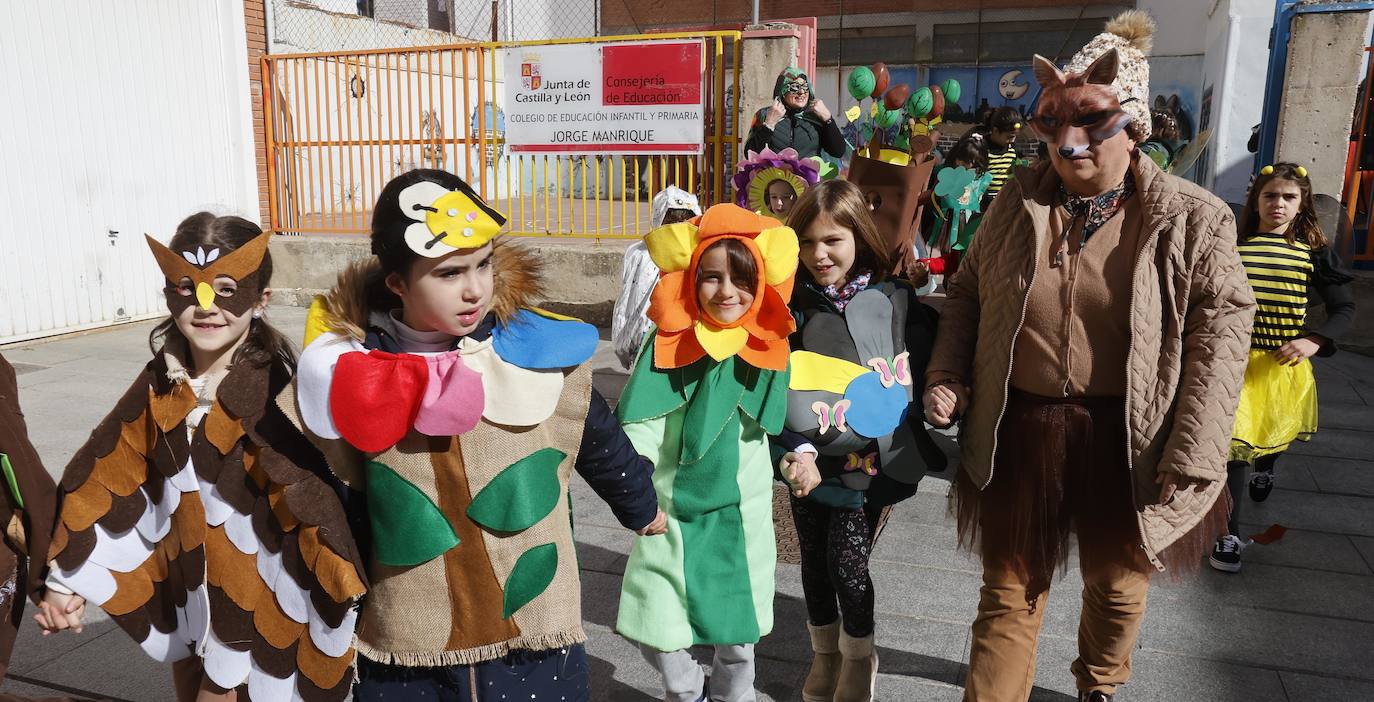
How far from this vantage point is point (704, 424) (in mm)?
2592

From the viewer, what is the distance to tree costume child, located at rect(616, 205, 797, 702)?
2.59 metres

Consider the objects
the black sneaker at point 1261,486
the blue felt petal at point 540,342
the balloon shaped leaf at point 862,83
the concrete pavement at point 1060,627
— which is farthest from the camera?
the balloon shaped leaf at point 862,83

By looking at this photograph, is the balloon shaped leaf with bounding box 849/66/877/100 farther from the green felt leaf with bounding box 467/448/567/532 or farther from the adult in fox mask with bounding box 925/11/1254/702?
the green felt leaf with bounding box 467/448/567/532

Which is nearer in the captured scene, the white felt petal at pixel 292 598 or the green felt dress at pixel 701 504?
the white felt petal at pixel 292 598

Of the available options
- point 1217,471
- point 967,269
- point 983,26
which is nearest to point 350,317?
point 967,269

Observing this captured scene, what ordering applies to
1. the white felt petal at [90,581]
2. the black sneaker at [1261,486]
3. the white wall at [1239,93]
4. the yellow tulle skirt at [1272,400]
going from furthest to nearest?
the white wall at [1239,93], the black sneaker at [1261,486], the yellow tulle skirt at [1272,400], the white felt petal at [90,581]

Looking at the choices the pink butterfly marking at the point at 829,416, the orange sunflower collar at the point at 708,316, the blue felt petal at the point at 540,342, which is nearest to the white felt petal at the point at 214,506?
the blue felt petal at the point at 540,342

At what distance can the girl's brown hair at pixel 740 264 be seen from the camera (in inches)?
102

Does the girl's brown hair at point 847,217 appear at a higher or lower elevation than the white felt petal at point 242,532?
higher

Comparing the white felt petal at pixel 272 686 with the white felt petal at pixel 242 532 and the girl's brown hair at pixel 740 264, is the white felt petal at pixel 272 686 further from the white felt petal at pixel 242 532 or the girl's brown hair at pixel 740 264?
the girl's brown hair at pixel 740 264

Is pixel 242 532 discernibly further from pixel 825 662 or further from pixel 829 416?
pixel 825 662

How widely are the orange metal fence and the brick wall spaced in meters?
0.08

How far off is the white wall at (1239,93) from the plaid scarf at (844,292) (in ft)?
35.0

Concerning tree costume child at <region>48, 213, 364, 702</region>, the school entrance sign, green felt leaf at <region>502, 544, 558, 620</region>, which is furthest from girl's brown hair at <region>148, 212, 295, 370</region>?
the school entrance sign
